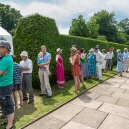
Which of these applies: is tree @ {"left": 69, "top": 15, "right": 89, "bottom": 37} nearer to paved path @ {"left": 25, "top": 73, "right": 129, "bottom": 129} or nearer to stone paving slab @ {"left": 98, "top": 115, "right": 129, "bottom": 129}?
paved path @ {"left": 25, "top": 73, "right": 129, "bottom": 129}

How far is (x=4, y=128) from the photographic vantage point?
3.57 m

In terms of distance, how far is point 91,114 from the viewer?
441cm

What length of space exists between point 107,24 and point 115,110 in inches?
2230

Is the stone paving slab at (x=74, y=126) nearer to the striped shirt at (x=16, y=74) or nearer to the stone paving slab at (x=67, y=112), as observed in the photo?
the stone paving slab at (x=67, y=112)

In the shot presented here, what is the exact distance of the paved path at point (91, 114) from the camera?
3.77 metres

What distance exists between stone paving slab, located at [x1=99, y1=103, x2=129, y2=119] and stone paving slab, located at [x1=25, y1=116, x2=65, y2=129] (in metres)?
1.59

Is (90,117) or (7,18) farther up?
(7,18)

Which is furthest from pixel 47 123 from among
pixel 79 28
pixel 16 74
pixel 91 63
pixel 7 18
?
pixel 7 18

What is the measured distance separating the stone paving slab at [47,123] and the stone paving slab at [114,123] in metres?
1.03

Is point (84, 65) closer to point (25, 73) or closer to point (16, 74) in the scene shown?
point (25, 73)

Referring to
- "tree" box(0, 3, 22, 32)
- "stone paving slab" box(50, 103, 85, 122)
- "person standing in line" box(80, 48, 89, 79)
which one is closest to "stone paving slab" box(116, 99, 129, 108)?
"stone paving slab" box(50, 103, 85, 122)

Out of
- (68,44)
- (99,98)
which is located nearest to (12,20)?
(68,44)

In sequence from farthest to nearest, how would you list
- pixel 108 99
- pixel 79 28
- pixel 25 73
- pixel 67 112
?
pixel 79 28 < pixel 108 99 < pixel 25 73 < pixel 67 112

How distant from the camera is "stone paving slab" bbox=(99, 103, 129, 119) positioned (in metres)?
4.48
